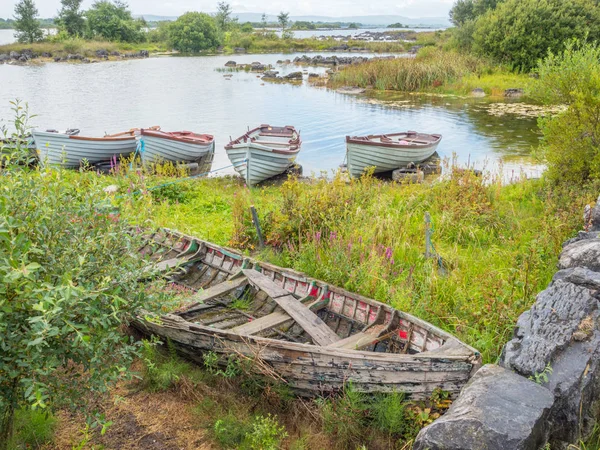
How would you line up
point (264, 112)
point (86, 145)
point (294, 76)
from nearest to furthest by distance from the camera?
1. point (86, 145)
2. point (264, 112)
3. point (294, 76)

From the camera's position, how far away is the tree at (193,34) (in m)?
68.8

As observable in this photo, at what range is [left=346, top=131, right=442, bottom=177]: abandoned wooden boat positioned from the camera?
52.1 ft

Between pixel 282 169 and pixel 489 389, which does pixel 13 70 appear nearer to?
pixel 282 169

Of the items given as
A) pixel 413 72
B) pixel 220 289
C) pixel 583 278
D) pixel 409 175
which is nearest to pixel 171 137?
pixel 409 175

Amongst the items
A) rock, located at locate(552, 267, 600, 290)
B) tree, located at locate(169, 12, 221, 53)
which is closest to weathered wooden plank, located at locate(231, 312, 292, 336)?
rock, located at locate(552, 267, 600, 290)

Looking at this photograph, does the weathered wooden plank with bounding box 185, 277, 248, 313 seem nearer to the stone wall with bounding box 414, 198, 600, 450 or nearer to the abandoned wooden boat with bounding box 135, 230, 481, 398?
the abandoned wooden boat with bounding box 135, 230, 481, 398

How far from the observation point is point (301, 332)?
21.1 ft

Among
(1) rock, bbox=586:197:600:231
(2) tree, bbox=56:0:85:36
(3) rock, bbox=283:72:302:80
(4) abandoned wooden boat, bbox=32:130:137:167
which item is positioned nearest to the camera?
(1) rock, bbox=586:197:600:231

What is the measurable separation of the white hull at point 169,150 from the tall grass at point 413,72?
19.7 metres

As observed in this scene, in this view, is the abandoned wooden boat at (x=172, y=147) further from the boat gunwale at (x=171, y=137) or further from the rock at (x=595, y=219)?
the rock at (x=595, y=219)

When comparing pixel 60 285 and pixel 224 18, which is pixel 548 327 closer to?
pixel 60 285

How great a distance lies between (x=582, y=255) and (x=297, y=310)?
11.2 feet

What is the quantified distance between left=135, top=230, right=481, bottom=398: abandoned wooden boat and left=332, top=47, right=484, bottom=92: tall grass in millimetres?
28508

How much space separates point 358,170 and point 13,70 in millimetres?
43343
